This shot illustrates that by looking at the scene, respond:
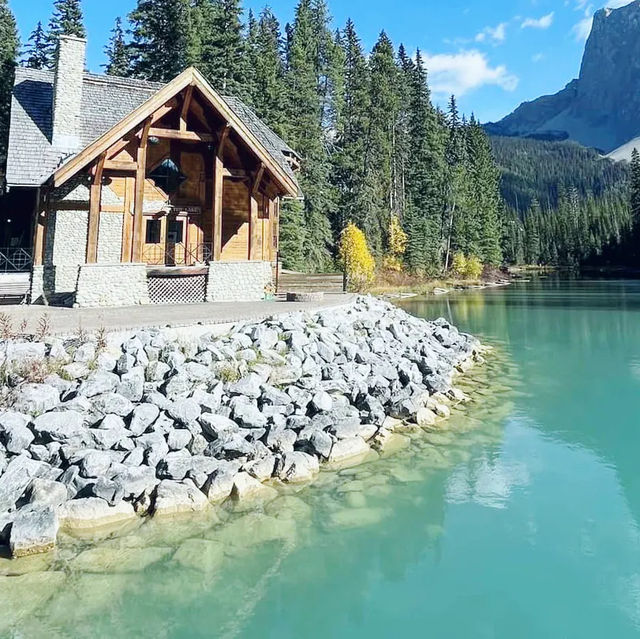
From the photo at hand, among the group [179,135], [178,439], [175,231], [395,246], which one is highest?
[395,246]

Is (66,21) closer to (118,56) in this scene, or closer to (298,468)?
(118,56)

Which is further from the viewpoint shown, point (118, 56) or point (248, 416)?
point (118, 56)

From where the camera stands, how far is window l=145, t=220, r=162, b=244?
63.0 ft

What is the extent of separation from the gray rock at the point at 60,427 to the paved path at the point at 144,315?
2619 millimetres

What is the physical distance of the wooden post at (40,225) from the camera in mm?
17344

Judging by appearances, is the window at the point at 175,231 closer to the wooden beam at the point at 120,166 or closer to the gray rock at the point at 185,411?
the wooden beam at the point at 120,166

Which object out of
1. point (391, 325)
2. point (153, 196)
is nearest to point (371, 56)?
point (153, 196)

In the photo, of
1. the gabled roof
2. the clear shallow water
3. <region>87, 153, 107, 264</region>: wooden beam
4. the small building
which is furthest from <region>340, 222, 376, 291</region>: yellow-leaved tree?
the clear shallow water

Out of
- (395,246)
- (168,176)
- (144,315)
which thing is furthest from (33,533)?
(395,246)

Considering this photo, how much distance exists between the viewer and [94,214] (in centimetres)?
1512

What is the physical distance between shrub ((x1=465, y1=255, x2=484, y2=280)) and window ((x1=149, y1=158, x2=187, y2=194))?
154 feet

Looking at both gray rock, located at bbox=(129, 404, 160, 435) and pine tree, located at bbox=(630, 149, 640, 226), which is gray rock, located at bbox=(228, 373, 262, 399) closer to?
gray rock, located at bbox=(129, 404, 160, 435)

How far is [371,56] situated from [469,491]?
56.2m

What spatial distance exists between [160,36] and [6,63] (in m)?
9.75
